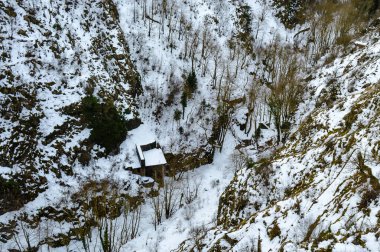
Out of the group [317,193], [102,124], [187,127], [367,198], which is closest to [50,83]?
[102,124]

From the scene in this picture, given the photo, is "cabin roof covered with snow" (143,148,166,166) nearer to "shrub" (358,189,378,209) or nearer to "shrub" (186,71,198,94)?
"shrub" (186,71,198,94)

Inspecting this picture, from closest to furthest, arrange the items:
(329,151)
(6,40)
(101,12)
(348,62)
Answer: (329,151), (6,40), (348,62), (101,12)

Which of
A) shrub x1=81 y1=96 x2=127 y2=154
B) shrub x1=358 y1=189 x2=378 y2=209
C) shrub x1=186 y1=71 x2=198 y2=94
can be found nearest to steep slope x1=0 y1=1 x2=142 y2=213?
shrub x1=81 y1=96 x2=127 y2=154

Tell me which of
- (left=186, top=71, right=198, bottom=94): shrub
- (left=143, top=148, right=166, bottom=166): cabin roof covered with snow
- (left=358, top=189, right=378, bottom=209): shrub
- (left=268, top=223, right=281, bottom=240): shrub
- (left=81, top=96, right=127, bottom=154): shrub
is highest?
(left=358, top=189, right=378, bottom=209): shrub

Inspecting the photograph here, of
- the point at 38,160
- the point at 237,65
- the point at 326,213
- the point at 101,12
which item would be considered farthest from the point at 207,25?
the point at 326,213

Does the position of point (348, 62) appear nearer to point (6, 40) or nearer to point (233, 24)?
point (233, 24)
